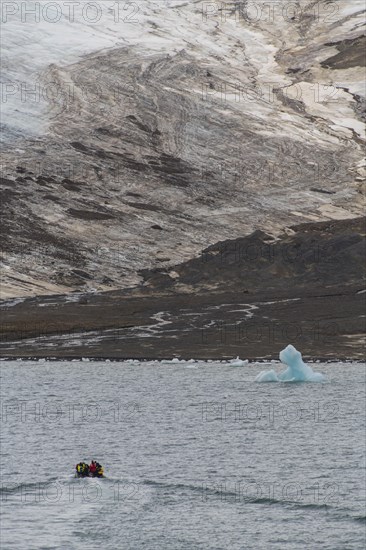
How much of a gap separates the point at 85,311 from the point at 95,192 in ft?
192

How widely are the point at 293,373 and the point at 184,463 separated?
34.6m

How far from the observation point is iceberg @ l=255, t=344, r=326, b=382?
287 feet

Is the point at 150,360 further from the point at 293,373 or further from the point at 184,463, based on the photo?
the point at 184,463

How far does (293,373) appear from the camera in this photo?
306 feet

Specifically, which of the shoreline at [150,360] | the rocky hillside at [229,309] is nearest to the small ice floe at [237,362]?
the shoreline at [150,360]

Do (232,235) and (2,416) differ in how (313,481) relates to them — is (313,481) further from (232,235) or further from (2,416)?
(232,235)

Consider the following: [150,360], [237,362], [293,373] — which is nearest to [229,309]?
[150,360]

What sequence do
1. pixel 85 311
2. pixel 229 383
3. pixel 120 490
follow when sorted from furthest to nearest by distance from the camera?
pixel 85 311 < pixel 229 383 < pixel 120 490

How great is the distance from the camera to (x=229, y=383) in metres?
96.6

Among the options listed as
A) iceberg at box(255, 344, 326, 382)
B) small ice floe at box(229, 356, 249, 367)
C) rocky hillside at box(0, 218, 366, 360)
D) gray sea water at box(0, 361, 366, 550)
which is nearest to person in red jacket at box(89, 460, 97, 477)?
gray sea water at box(0, 361, 366, 550)

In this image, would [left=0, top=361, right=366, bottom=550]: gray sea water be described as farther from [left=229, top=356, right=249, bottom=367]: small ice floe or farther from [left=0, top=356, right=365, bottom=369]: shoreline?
[left=0, top=356, right=365, bottom=369]: shoreline

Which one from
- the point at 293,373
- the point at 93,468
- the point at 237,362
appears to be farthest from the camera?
the point at 237,362

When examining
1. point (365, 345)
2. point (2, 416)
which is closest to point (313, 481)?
point (2, 416)

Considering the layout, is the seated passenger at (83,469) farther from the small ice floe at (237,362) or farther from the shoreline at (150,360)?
the shoreline at (150,360)
